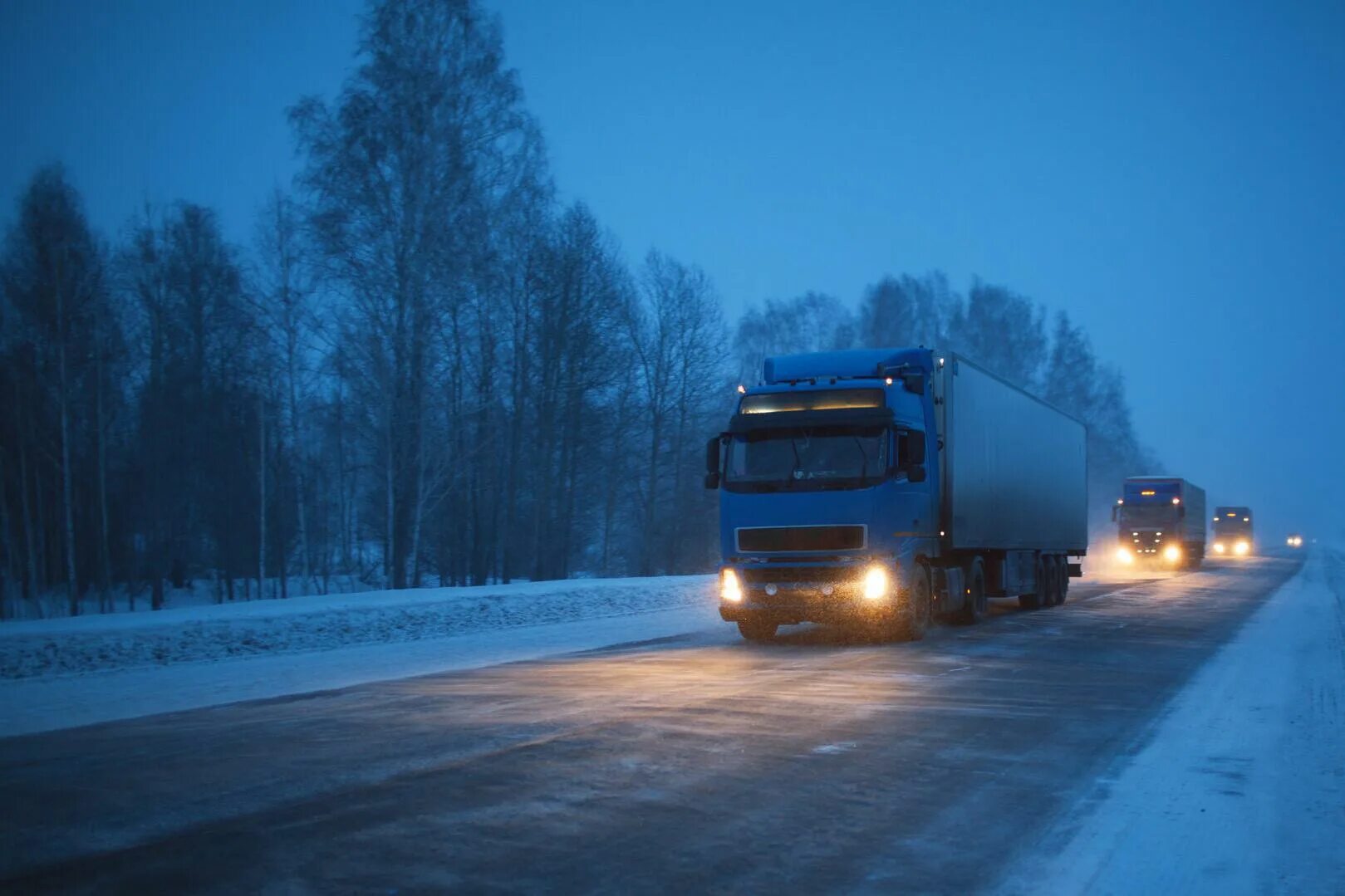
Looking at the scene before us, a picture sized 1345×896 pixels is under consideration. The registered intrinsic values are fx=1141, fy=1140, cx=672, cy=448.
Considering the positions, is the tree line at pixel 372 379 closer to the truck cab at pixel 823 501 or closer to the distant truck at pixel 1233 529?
the truck cab at pixel 823 501

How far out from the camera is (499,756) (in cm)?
779

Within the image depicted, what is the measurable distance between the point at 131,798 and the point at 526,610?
15.4 m

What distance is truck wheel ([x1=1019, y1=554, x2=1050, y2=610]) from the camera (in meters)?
24.8

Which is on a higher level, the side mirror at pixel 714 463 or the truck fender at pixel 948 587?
the side mirror at pixel 714 463

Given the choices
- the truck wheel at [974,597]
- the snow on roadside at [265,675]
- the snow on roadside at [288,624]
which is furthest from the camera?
the truck wheel at [974,597]

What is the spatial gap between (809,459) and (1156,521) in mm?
40904

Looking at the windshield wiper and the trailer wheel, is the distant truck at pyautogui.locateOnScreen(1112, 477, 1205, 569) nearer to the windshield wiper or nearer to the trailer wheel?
the trailer wheel

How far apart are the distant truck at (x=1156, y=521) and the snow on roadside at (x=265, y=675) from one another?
37.7 metres

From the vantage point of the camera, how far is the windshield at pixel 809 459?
15648 millimetres

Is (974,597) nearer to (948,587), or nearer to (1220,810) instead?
(948,587)

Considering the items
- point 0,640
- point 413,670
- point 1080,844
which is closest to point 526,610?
point 413,670

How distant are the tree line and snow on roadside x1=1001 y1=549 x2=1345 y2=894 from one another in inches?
936

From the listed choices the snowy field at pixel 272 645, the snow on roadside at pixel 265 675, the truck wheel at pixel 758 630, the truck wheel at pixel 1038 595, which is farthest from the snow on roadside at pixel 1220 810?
the truck wheel at pixel 1038 595

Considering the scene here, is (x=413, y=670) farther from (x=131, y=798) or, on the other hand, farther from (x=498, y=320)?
(x=498, y=320)
